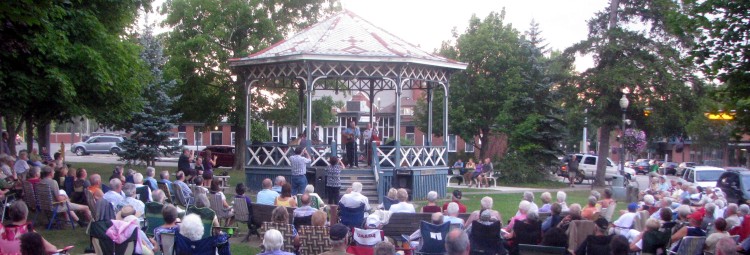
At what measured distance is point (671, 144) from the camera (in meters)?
68.9

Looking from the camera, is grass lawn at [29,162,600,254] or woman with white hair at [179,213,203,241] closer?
woman with white hair at [179,213,203,241]

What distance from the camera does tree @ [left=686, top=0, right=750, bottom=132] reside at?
37.7ft

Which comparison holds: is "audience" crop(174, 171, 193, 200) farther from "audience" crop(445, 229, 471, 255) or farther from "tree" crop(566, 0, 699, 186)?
"tree" crop(566, 0, 699, 186)

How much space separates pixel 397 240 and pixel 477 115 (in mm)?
30683

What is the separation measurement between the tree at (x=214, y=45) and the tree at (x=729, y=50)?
25799 mm

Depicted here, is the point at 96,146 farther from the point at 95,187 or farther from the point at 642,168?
the point at 95,187

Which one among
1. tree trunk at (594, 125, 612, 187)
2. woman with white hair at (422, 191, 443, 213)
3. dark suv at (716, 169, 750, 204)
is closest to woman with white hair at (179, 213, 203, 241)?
woman with white hair at (422, 191, 443, 213)

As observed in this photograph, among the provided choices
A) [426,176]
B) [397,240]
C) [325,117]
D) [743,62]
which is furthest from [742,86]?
[325,117]

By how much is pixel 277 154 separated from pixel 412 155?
14.0 ft

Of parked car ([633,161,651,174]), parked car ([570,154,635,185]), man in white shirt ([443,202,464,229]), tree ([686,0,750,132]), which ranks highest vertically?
tree ([686,0,750,132])

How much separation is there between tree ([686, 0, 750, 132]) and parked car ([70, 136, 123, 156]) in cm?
4939

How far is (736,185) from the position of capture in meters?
21.8

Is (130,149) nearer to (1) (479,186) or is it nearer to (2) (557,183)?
(1) (479,186)

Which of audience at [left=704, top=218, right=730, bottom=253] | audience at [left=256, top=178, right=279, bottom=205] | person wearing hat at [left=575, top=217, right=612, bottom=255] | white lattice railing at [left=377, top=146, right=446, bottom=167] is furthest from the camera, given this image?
white lattice railing at [left=377, top=146, right=446, bottom=167]
